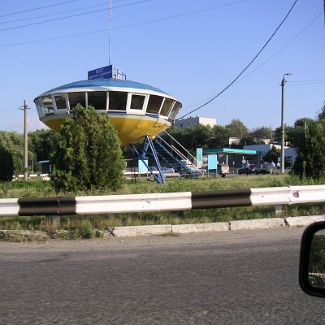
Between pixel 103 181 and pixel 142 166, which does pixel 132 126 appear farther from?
pixel 103 181

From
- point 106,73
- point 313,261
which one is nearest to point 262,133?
point 106,73

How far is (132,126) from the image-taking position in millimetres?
33562

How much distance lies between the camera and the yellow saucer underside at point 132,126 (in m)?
32.8

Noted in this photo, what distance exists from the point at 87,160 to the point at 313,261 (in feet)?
41.0

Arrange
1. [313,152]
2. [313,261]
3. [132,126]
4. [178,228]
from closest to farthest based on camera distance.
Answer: [313,261]
[178,228]
[313,152]
[132,126]

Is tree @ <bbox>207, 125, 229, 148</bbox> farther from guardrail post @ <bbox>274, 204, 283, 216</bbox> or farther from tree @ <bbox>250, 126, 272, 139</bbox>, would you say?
guardrail post @ <bbox>274, 204, 283, 216</bbox>

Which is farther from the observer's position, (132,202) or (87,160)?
(87,160)

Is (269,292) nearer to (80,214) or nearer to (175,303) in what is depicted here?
(175,303)

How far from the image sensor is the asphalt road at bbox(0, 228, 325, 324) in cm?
478

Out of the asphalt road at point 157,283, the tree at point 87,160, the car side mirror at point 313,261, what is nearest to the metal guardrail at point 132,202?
the asphalt road at point 157,283

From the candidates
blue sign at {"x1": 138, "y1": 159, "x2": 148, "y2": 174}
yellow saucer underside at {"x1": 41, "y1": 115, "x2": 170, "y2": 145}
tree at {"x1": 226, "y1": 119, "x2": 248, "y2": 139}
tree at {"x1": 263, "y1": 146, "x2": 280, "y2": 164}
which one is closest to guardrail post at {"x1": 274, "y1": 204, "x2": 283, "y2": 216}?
yellow saucer underside at {"x1": 41, "y1": 115, "x2": 170, "y2": 145}

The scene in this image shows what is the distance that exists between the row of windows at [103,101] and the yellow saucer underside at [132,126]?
0.60m

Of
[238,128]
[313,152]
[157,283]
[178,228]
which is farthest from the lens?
[238,128]

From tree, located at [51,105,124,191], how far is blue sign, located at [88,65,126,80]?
21395mm
